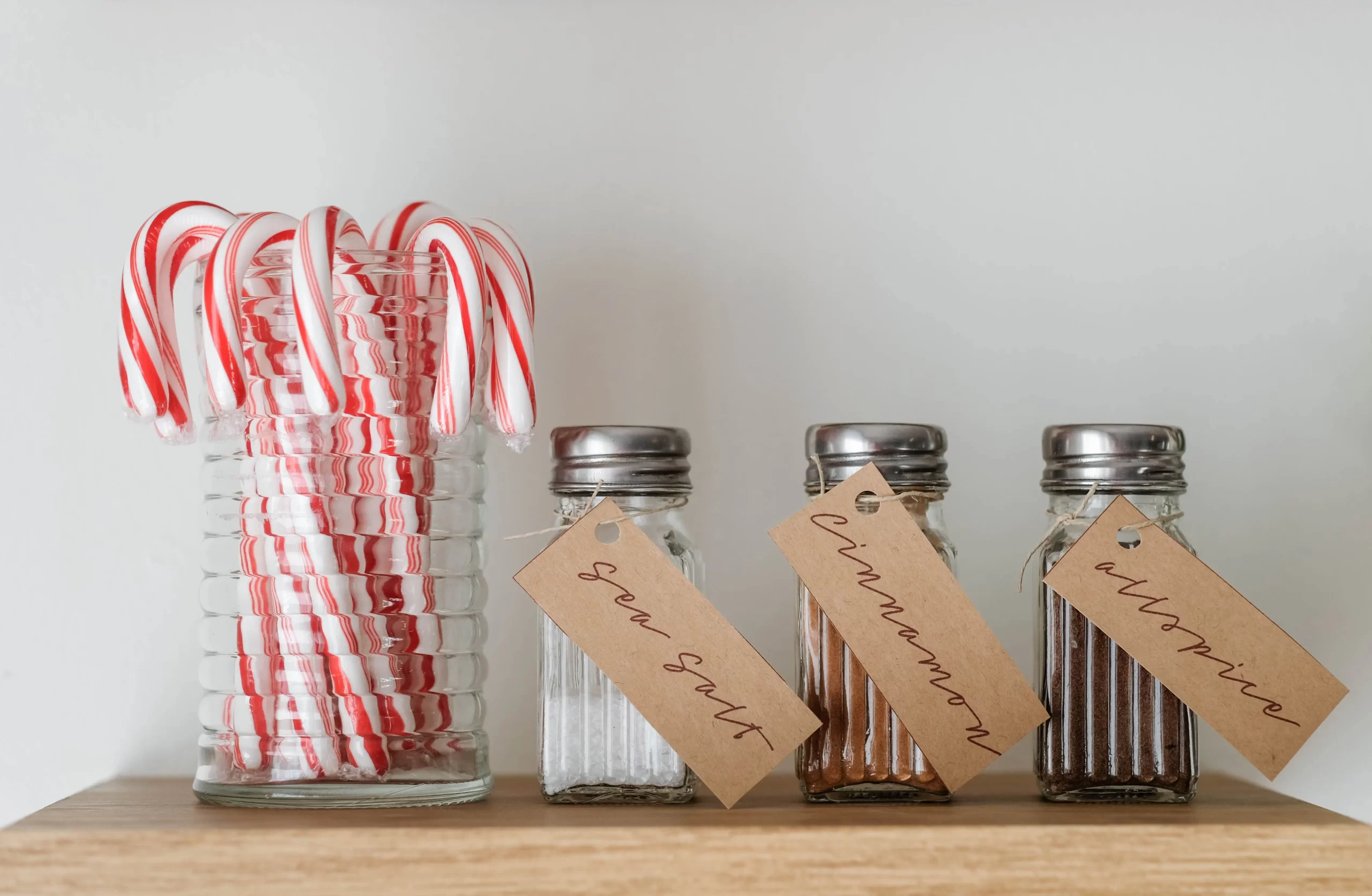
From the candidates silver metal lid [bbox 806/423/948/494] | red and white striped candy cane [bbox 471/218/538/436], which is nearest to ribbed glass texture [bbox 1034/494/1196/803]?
silver metal lid [bbox 806/423/948/494]

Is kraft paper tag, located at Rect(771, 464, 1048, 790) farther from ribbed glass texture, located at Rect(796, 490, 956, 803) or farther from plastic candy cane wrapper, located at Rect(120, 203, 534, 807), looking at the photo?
plastic candy cane wrapper, located at Rect(120, 203, 534, 807)

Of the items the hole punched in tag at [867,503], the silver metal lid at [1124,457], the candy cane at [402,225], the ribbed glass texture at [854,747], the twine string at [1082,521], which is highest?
the candy cane at [402,225]

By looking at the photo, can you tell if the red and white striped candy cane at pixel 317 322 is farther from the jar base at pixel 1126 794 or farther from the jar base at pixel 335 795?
the jar base at pixel 1126 794

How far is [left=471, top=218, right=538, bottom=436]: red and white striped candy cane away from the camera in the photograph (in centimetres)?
62

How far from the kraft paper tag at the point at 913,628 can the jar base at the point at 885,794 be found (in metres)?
0.02

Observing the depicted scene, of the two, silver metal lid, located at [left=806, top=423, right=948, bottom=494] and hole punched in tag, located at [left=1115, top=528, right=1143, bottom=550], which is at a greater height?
silver metal lid, located at [left=806, top=423, right=948, bottom=494]

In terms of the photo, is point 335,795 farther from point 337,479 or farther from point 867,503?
point 867,503

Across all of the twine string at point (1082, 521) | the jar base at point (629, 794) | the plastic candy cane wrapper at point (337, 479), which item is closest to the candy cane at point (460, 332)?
the plastic candy cane wrapper at point (337, 479)

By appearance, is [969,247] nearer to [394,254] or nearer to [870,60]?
[870,60]

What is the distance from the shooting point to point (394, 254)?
0.64 m

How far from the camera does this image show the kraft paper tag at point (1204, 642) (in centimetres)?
60

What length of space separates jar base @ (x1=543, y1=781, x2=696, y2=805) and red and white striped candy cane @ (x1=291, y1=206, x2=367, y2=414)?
0.82 feet

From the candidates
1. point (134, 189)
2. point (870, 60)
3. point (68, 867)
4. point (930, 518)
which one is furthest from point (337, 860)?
point (870, 60)

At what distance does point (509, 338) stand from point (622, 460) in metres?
0.09
